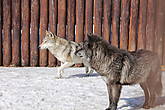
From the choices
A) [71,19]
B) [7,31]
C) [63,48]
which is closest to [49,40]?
[63,48]

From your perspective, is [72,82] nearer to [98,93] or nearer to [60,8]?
[98,93]

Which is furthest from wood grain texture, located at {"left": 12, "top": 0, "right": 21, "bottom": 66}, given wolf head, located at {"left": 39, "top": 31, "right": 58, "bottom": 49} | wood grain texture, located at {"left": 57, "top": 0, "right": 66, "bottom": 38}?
wood grain texture, located at {"left": 57, "top": 0, "right": 66, "bottom": 38}

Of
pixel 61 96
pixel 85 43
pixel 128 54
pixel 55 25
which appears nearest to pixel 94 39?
pixel 85 43

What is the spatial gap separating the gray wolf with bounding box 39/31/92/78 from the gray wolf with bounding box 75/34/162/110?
134 inches

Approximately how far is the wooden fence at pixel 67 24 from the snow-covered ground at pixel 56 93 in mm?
968

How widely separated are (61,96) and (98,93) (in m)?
0.84

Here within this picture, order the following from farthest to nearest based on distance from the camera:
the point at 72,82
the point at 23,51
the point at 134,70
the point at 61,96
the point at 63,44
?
the point at 23,51 → the point at 63,44 → the point at 72,82 → the point at 61,96 → the point at 134,70

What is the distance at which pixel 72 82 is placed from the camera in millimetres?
6957

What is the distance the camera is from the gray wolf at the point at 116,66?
423 cm

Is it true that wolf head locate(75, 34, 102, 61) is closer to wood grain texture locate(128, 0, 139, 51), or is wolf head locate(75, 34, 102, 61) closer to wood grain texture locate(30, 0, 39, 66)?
wood grain texture locate(30, 0, 39, 66)

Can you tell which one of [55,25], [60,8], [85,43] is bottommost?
[85,43]

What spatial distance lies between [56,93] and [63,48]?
2.36m

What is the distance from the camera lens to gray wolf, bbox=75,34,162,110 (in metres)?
4.23

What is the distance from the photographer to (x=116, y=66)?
4238mm
